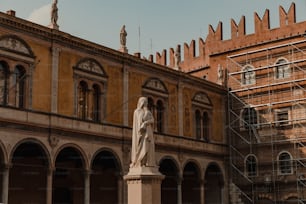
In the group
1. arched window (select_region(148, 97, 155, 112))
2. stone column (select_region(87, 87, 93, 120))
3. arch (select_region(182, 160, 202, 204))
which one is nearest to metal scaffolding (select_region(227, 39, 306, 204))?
arch (select_region(182, 160, 202, 204))

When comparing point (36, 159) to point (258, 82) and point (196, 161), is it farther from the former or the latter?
point (258, 82)

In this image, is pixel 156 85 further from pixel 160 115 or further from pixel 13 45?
pixel 13 45

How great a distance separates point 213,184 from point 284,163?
4541 millimetres

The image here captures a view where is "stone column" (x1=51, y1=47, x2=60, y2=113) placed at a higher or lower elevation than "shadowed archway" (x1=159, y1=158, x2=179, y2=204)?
higher

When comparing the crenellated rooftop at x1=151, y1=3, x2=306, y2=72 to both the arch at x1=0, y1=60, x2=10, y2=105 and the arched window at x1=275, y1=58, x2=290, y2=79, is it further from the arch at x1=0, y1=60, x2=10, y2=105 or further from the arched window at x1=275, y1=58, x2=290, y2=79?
the arch at x1=0, y1=60, x2=10, y2=105

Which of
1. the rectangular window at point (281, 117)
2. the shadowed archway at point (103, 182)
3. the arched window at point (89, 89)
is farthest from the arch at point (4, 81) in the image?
the rectangular window at point (281, 117)

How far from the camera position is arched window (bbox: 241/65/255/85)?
32931 millimetres

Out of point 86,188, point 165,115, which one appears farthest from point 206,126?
point 86,188

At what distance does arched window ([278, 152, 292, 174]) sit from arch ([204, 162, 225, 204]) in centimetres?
338

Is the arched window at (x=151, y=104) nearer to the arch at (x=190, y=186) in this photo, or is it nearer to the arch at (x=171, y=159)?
the arch at (x=171, y=159)

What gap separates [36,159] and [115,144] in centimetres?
350

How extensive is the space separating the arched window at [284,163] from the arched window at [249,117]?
244cm

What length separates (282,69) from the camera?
31.8 meters

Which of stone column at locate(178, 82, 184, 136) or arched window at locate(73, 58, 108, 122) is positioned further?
stone column at locate(178, 82, 184, 136)
